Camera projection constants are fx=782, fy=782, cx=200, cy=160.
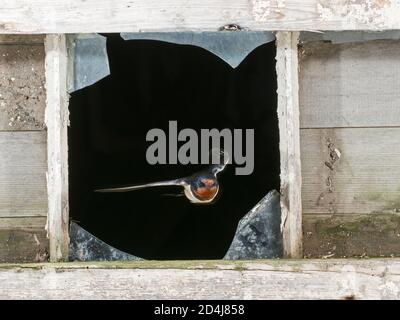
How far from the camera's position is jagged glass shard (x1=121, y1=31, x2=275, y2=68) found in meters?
3.35

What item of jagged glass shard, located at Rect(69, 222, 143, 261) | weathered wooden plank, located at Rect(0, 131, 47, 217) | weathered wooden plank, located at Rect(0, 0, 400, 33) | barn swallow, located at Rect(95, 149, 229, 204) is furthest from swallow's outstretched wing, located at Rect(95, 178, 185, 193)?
weathered wooden plank, located at Rect(0, 0, 400, 33)

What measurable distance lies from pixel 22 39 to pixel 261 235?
1.33 m

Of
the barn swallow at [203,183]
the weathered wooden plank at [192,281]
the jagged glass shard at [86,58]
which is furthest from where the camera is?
the barn swallow at [203,183]

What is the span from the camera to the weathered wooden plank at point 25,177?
3354 mm

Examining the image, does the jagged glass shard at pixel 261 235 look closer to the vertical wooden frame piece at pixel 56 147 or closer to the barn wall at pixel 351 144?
the barn wall at pixel 351 144

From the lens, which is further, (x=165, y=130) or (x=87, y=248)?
(x=165, y=130)

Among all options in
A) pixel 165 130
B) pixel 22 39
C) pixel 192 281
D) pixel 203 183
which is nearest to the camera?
pixel 192 281

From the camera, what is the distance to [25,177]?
335 centimetres

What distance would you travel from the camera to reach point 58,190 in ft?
10.5

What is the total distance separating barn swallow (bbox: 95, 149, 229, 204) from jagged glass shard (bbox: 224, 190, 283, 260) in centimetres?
A: 40

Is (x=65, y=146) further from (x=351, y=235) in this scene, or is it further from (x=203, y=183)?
(x=351, y=235)

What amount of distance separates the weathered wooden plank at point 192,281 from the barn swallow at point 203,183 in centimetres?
73

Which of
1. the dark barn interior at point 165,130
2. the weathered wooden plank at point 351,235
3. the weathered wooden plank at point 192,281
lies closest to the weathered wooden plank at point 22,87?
the dark barn interior at point 165,130

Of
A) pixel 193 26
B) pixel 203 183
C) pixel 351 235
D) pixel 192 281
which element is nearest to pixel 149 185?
pixel 203 183
